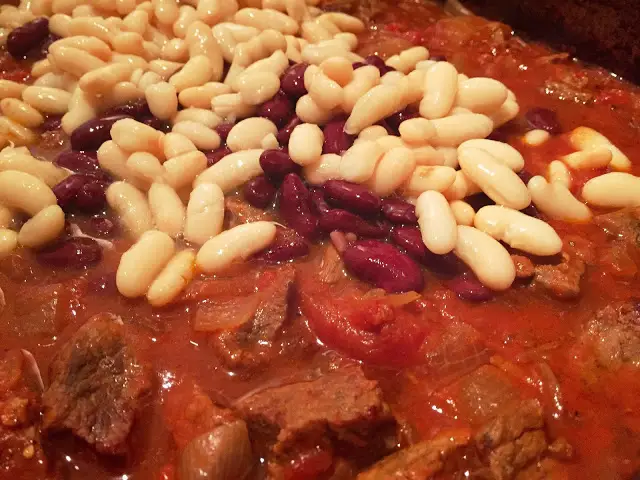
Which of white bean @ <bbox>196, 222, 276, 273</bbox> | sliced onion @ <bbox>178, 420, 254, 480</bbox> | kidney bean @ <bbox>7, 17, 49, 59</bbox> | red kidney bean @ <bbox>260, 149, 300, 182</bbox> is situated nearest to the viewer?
sliced onion @ <bbox>178, 420, 254, 480</bbox>

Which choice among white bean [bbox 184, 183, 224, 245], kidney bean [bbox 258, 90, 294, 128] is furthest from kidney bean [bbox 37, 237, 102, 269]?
kidney bean [bbox 258, 90, 294, 128]

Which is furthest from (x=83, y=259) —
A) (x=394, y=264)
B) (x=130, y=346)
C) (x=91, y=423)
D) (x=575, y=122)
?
(x=575, y=122)

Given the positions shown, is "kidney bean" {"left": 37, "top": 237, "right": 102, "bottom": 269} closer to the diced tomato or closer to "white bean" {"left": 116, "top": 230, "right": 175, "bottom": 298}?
"white bean" {"left": 116, "top": 230, "right": 175, "bottom": 298}

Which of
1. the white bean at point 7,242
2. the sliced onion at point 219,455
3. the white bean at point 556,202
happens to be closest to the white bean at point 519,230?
the white bean at point 556,202

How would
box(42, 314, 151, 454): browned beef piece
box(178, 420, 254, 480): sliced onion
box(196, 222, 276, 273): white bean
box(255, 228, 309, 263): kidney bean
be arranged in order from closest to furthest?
box(178, 420, 254, 480): sliced onion
box(42, 314, 151, 454): browned beef piece
box(196, 222, 276, 273): white bean
box(255, 228, 309, 263): kidney bean

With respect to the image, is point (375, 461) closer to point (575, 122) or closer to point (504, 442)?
point (504, 442)

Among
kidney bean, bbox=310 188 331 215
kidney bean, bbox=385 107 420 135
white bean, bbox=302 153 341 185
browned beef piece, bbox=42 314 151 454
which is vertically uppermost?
kidney bean, bbox=385 107 420 135

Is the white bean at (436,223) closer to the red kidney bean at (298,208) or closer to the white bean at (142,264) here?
the red kidney bean at (298,208)
